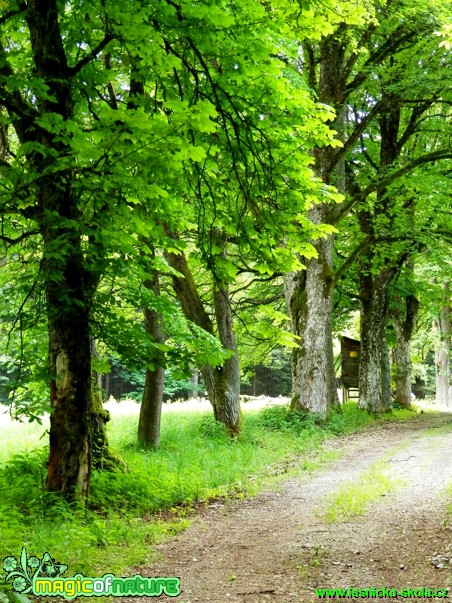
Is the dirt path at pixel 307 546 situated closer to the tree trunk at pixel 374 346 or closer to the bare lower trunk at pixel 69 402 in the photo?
the bare lower trunk at pixel 69 402

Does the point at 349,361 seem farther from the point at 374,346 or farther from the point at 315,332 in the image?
the point at 315,332

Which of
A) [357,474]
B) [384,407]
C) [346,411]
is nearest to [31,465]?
[357,474]

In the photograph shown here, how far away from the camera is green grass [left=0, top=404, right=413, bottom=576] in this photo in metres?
5.77

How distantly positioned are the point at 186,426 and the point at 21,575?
1027 cm

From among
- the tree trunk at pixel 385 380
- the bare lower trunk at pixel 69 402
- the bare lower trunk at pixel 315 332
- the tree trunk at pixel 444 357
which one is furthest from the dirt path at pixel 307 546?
the tree trunk at pixel 444 357

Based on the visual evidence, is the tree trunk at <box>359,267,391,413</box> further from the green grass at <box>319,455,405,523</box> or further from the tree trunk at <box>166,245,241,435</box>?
the green grass at <box>319,455,405,523</box>

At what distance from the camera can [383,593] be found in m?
4.70

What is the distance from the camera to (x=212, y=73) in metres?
6.87

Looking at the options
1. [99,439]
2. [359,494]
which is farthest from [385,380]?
[99,439]

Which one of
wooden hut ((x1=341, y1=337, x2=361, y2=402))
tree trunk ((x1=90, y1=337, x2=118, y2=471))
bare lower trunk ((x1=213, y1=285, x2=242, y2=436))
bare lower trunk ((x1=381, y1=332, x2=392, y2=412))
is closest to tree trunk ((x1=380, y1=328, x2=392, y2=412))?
bare lower trunk ((x1=381, y1=332, x2=392, y2=412))

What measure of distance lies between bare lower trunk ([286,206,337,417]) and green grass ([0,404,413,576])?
0.66 meters

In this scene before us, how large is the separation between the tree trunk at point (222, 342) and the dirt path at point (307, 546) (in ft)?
14.2

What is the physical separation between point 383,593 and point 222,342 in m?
9.28

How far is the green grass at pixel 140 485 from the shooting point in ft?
18.9
